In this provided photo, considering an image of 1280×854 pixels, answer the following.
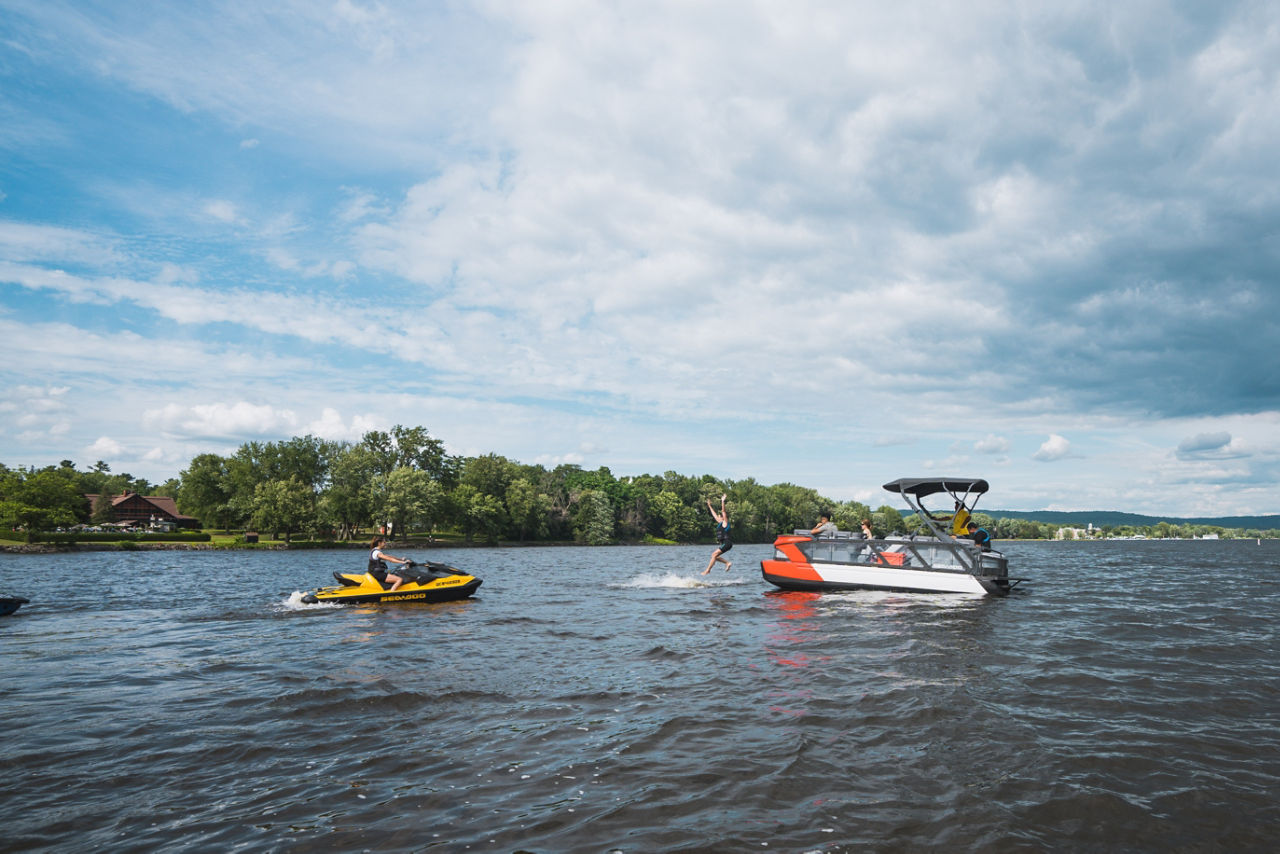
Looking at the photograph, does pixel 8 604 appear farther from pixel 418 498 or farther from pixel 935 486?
pixel 418 498

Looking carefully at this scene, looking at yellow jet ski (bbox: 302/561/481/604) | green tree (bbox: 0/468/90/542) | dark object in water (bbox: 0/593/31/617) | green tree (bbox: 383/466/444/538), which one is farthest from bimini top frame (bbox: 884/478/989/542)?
green tree (bbox: 0/468/90/542)

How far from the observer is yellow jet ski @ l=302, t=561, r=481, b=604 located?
2192cm

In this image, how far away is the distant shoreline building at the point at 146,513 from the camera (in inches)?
4407

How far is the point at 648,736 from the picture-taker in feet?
26.2

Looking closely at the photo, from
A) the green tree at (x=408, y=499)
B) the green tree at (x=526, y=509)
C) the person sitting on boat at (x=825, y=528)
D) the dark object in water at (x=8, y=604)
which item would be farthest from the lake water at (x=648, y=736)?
the green tree at (x=526, y=509)

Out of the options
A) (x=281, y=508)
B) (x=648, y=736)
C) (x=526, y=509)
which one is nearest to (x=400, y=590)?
(x=648, y=736)

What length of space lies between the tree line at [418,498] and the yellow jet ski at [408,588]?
38.6 metres

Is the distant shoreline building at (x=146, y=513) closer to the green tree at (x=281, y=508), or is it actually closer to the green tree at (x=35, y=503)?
the green tree at (x=35, y=503)

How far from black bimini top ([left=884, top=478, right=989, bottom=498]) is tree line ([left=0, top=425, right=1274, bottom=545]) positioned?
2921cm

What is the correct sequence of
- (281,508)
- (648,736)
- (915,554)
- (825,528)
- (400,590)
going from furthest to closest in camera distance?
(281,508), (825,528), (915,554), (400,590), (648,736)

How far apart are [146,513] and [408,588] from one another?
12608cm

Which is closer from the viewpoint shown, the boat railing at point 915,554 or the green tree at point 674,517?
the boat railing at point 915,554

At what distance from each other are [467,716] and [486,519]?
97.2m

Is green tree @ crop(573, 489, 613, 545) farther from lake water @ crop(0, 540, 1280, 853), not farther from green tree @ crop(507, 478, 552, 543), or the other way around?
lake water @ crop(0, 540, 1280, 853)
